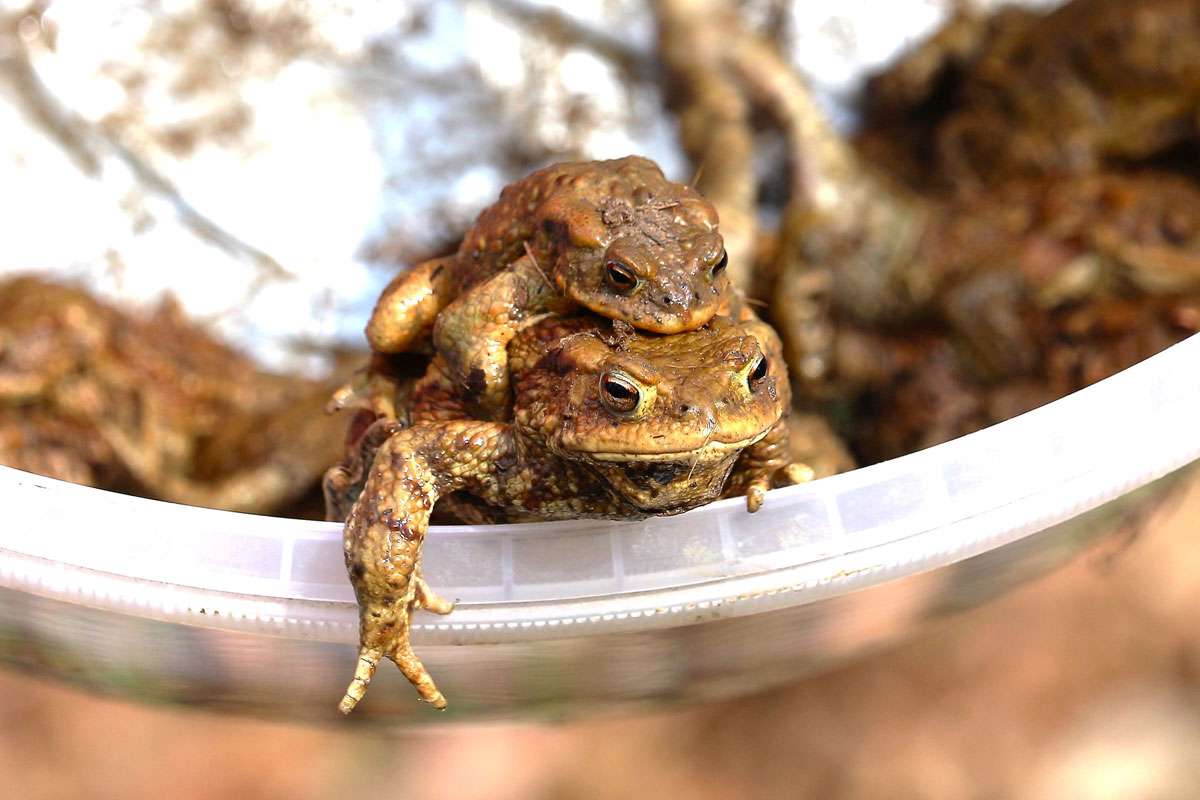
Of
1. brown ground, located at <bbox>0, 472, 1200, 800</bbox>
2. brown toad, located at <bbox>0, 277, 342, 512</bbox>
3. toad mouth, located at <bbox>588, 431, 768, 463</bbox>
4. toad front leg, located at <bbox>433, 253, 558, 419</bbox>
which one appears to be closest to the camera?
toad mouth, located at <bbox>588, 431, 768, 463</bbox>

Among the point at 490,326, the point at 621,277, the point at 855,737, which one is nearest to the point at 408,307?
the point at 490,326

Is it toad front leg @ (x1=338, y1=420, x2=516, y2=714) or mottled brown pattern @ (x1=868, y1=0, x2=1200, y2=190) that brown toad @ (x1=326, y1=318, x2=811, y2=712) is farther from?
mottled brown pattern @ (x1=868, y1=0, x2=1200, y2=190)

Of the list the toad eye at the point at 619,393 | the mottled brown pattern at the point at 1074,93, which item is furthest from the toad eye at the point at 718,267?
the mottled brown pattern at the point at 1074,93

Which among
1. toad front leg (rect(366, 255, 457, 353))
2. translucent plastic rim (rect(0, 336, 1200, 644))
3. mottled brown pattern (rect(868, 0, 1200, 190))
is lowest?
translucent plastic rim (rect(0, 336, 1200, 644))

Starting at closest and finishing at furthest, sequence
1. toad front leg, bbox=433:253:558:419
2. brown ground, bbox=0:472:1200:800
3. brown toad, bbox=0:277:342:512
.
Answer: toad front leg, bbox=433:253:558:419
brown toad, bbox=0:277:342:512
brown ground, bbox=0:472:1200:800

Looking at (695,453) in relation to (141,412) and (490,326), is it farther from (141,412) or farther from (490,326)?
(141,412)

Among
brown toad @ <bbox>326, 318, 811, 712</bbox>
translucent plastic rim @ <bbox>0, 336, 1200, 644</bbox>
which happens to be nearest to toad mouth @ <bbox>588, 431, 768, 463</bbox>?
brown toad @ <bbox>326, 318, 811, 712</bbox>

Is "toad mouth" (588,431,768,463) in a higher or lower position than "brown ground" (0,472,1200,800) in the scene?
lower

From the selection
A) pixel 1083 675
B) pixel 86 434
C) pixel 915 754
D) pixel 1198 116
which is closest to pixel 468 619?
pixel 86 434
